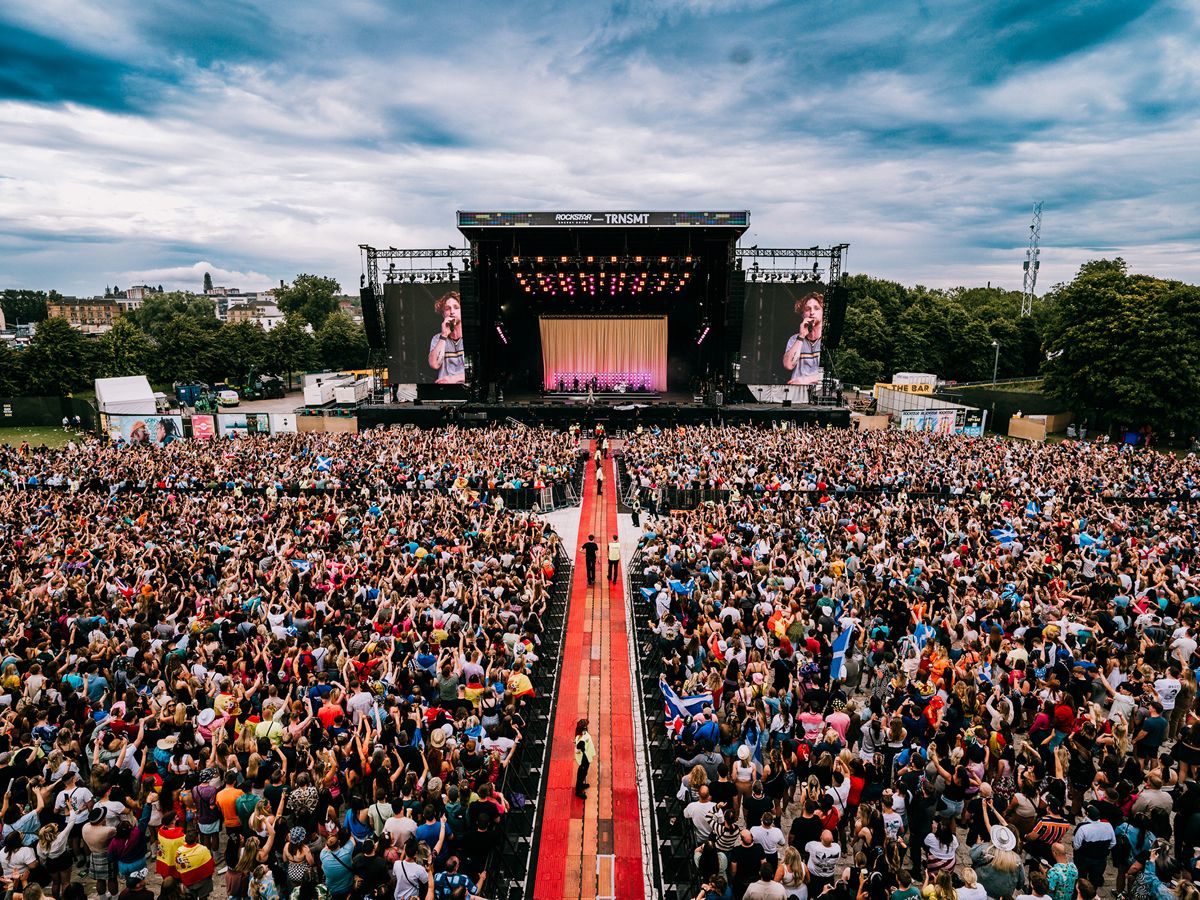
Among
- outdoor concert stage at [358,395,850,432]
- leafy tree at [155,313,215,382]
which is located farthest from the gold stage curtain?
leafy tree at [155,313,215,382]

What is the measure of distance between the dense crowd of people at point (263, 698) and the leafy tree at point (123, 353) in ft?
150

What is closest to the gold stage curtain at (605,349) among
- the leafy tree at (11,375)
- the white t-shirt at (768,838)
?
the leafy tree at (11,375)

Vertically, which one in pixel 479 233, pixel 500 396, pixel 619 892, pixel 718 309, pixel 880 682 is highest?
pixel 479 233

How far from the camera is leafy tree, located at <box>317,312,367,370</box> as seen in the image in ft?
237

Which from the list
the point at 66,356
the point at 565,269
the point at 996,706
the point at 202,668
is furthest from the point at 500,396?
the point at 66,356

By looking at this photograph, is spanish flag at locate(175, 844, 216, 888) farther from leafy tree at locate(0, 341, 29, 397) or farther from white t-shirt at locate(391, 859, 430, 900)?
leafy tree at locate(0, 341, 29, 397)

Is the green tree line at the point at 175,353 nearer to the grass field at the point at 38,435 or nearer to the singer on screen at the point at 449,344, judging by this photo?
the grass field at the point at 38,435

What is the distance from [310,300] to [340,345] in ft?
132

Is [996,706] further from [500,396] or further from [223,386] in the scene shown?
[223,386]

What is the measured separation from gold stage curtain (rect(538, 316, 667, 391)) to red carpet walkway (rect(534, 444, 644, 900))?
→ 32992 mm

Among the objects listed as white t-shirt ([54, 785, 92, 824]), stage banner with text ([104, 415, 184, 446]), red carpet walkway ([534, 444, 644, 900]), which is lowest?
red carpet walkway ([534, 444, 644, 900])

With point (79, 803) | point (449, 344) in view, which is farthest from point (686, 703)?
point (449, 344)

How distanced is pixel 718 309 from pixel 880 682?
29.7m

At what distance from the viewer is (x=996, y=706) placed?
25.0 feet
